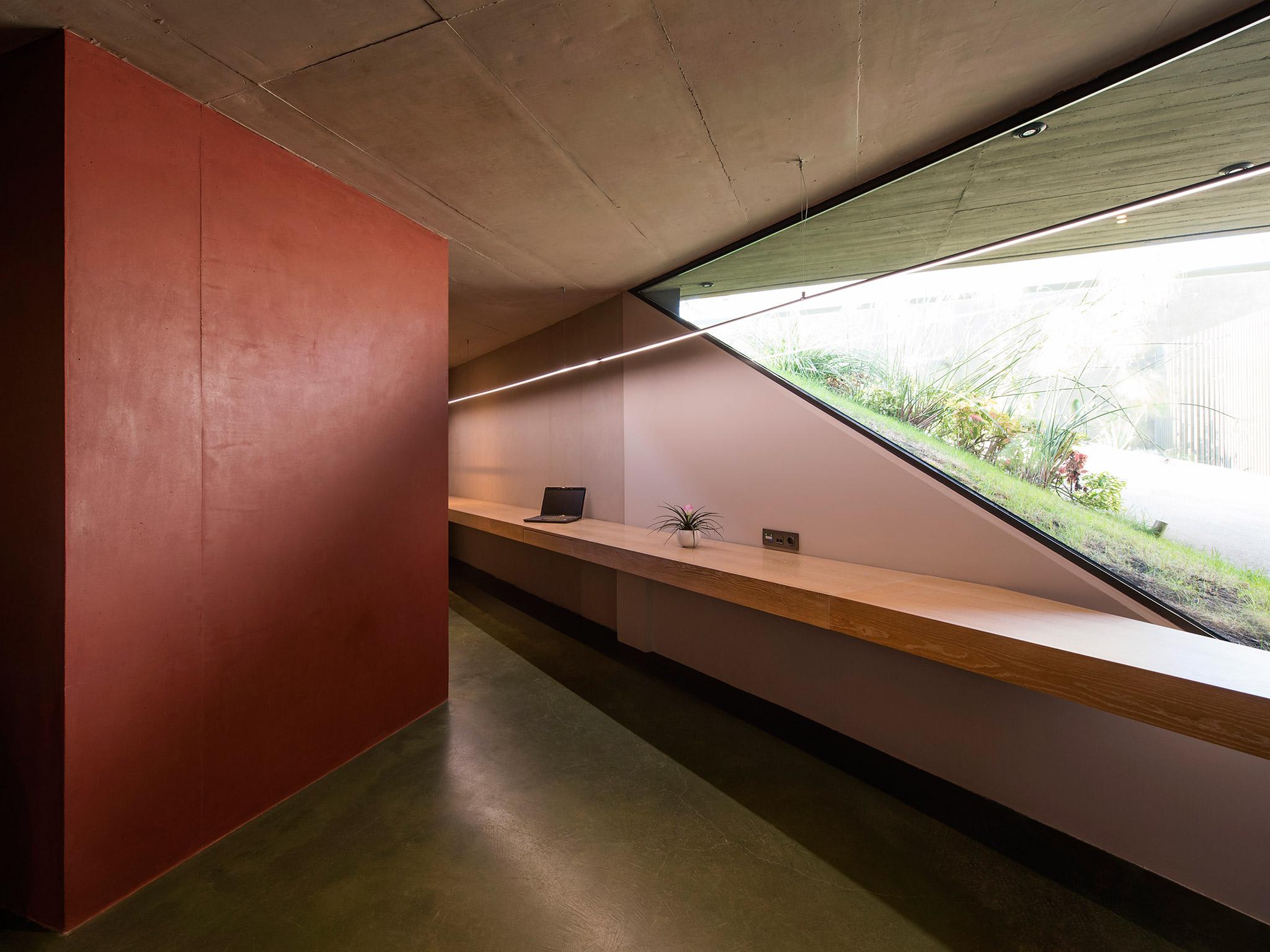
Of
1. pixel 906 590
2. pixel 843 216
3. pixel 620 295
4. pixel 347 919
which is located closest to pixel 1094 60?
pixel 843 216

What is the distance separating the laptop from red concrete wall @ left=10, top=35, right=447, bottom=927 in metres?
1.69

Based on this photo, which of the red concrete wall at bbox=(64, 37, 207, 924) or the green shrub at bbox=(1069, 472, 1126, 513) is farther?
the green shrub at bbox=(1069, 472, 1126, 513)

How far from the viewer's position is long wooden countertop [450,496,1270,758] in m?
1.25

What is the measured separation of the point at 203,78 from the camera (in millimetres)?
1732

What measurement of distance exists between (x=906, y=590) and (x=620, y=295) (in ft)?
9.69

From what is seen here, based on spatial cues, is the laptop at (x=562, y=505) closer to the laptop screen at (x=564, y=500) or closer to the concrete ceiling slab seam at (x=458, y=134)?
the laptop screen at (x=564, y=500)

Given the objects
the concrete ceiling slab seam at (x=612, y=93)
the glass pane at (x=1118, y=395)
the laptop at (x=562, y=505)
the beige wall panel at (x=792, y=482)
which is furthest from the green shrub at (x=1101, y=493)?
the laptop at (x=562, y=505)

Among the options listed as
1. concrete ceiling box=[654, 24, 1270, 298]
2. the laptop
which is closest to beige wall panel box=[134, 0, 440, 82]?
concrete ceiling box=[654, 24, 1270, 298]

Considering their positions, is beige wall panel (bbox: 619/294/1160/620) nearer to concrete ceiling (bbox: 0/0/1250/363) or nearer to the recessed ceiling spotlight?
concrete ceiling (bbox: 0/0/1250/363)

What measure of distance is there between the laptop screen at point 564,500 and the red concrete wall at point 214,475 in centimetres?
179

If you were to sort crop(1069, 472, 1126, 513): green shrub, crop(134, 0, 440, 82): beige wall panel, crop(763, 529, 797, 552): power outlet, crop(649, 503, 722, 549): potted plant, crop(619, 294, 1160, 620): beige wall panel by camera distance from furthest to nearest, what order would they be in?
crop(649, 503, 722, 549): potted plant
crop(763, 529, 797, 552): power outlet
crop(619, 294, 1160, 620): beige wall panel
crop(1069, 472, 1126, 513): green shrub
crop(134, 0, 440, 82): beige wall panel

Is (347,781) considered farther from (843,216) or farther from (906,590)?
(843,216)

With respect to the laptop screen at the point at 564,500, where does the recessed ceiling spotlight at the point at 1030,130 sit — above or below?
above

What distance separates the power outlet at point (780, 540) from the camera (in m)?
2.86
